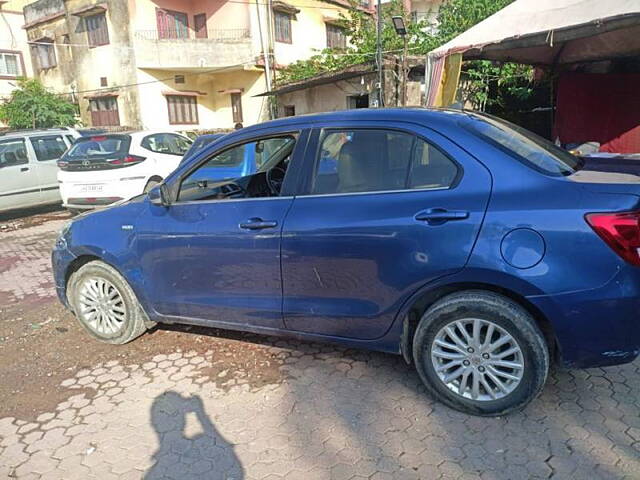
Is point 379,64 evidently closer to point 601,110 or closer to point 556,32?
point 601,110

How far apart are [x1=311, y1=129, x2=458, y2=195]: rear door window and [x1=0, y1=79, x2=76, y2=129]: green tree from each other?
23.5 m

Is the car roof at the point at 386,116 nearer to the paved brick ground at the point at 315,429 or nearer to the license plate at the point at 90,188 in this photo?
the paved brick ground at the point at 315,429

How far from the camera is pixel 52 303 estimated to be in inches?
199

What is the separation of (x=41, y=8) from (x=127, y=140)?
22.3 metres

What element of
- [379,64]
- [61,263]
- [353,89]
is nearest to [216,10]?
[353,89]

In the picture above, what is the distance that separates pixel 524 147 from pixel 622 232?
77cm

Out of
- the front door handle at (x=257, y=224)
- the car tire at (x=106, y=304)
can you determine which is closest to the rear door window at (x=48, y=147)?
the car tire at (x=106, y=304)

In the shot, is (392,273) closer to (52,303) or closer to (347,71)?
(52,303)

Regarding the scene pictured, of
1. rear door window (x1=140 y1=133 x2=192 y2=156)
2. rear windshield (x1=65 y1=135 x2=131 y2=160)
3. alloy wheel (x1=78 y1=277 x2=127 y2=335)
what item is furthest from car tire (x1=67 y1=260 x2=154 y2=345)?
rear door window (x1=140 y1=133 x2=192 y2=156)

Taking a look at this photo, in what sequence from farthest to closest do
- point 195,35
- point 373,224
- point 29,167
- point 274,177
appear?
point 195,35, point 29,167, point 274,177, point 373,224

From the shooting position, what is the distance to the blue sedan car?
240 cm

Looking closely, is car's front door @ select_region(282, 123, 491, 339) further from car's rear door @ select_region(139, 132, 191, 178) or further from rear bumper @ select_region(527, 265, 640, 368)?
car's rear door @ select_region(139, 132, 191, 178)

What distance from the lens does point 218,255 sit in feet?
10.7

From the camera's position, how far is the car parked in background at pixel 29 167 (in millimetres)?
9703
